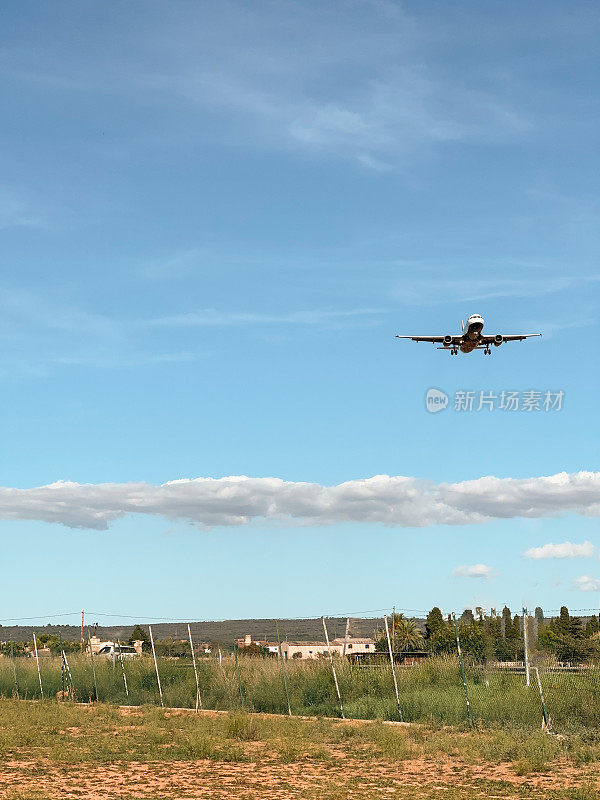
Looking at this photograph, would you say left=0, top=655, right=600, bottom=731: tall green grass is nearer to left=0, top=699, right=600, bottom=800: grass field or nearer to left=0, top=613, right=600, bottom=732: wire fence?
left=0, top=613, right=600, bottom=732: wire fence

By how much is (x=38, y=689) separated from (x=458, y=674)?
19.4m

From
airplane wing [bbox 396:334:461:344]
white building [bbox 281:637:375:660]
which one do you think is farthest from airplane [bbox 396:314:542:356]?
white building [bbox 281:637:375:660]

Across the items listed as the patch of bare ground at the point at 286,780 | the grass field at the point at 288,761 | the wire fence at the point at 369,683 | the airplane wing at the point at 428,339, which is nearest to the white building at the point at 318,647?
the wire fence at the point at 369,683

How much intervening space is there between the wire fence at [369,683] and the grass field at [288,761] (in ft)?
4.08

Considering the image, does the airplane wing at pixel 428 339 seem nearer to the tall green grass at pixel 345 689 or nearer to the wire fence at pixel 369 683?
the wire fence at pixel 369 683

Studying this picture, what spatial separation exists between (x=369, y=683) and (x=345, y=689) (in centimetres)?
89

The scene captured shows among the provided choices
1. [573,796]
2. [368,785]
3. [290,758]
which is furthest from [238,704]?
[573,796]

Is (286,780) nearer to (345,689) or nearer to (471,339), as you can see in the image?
(345,689)

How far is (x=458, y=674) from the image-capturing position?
88.1 feet

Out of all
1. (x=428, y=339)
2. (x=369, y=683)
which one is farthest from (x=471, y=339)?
(x=369, y=683)

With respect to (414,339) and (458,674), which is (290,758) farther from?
(414,339)

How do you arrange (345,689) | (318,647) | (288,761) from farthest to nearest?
(318,647), (345,689), (288,761)

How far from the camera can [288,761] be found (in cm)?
1923

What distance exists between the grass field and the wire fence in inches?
48.9
